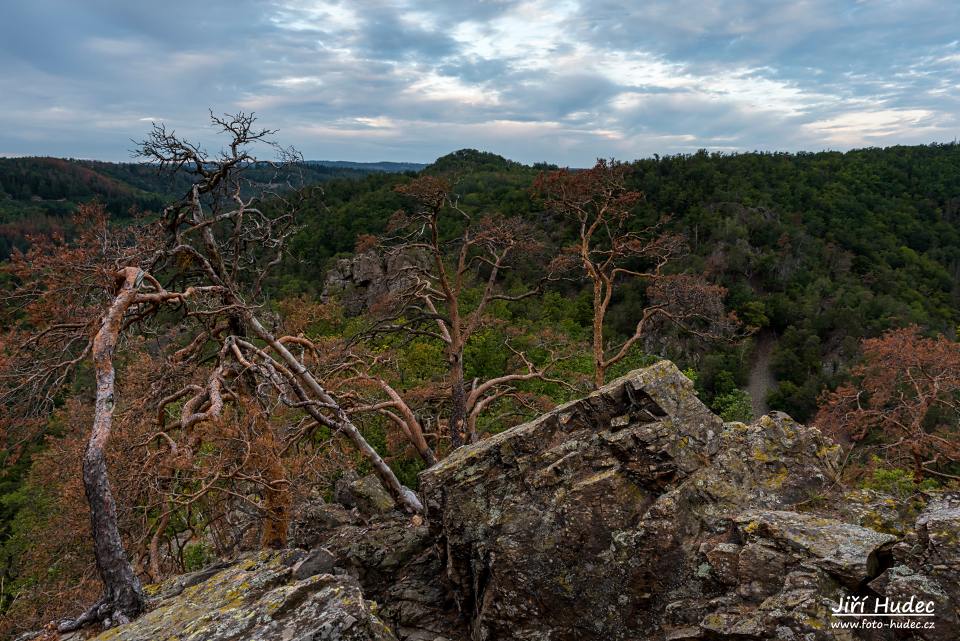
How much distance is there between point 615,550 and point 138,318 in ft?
19.9

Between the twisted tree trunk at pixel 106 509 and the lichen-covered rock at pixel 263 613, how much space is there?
253 mm

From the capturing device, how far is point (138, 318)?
20.4 ft

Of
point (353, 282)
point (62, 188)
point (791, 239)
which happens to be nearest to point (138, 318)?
point (353, 282)

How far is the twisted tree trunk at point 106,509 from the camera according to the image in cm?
443

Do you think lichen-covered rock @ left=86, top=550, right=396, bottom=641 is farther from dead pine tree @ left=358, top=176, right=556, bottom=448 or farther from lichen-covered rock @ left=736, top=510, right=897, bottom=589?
dead pine tree @ left=358, top=176, right=556, bottom=448

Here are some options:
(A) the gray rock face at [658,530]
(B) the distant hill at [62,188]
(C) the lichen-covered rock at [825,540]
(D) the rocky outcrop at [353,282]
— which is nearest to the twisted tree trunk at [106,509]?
(A) the gray rock face at [658,530]

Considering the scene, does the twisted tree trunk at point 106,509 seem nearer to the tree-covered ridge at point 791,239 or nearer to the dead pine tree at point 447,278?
the dead pine tree at point 447,278

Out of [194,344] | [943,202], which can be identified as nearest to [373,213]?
[194,344]

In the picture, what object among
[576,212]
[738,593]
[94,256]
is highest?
[576,212]

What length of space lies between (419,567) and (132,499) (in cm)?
361

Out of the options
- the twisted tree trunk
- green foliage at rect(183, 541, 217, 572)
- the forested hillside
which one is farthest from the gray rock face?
green foliage at rect(183, 541, 217, 572)

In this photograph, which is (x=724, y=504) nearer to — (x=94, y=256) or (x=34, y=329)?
(x=94, y=256)

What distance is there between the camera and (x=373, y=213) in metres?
71.3

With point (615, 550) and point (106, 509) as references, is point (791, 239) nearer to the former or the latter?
point (615, 550)
